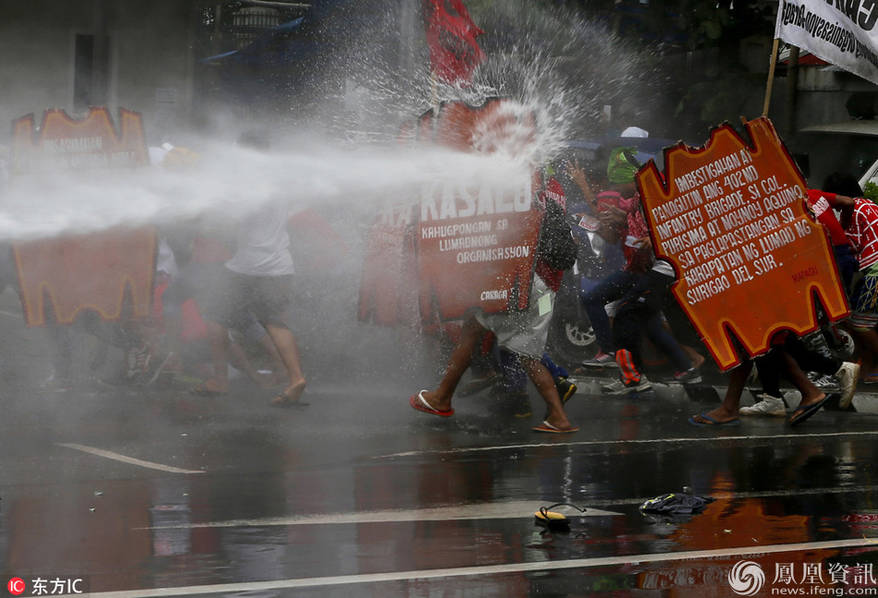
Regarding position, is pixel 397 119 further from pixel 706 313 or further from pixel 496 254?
pixel 706 313

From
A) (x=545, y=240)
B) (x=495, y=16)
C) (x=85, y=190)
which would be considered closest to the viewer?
(x=545, y=240)

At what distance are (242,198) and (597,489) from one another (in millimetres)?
4064

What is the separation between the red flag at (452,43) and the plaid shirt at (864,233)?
9.83 feet

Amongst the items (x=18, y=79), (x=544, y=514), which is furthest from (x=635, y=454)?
(x=18, y=79)

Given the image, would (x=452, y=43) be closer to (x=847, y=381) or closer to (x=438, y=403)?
(x=438, y=403)

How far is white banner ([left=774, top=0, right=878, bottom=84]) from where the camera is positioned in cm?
1076

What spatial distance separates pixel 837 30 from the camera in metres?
11.0

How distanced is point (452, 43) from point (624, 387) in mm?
3003

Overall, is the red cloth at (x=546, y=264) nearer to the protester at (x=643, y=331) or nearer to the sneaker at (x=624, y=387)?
the protester at (x=643, y=331)

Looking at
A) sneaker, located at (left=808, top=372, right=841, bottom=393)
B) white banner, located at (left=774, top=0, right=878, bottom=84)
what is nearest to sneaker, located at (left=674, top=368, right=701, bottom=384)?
sneaker, located at (left=808, top=372, right=841, bottom=393)

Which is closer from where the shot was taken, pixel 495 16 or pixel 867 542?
pixel 867 542

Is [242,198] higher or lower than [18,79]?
lower

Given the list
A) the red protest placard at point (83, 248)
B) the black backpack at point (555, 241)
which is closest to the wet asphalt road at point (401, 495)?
the red protest placard at point (83, 248)

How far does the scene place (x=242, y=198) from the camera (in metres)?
9.91
